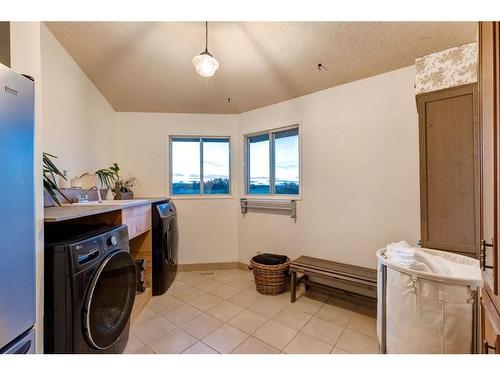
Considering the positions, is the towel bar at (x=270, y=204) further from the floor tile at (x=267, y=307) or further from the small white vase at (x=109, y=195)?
the small white vase at (x=109, y=195)

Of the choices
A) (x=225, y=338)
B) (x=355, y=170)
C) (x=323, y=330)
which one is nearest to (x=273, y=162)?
(x=355, y=170)

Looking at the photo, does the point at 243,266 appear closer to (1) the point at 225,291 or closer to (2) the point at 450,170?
(1) the point at 225,291

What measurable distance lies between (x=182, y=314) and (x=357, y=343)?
1.52 m

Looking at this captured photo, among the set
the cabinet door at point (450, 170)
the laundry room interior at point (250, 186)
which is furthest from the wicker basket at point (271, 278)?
the cabinet door at point (450, 170)

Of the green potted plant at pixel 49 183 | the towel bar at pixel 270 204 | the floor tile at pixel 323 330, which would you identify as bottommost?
the floor tile at pixel 323 330

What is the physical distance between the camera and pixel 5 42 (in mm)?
869

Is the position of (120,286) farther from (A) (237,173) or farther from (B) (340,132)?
(B) (340,132)

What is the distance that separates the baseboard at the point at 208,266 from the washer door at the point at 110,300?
156cm

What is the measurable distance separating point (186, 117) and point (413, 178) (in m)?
2.85

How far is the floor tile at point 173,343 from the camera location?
155 centimetres

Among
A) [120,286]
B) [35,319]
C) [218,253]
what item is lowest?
[218,253]

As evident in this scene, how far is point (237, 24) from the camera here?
67.2 inches

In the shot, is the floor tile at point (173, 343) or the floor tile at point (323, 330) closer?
the floor tile at point (173, 343)
